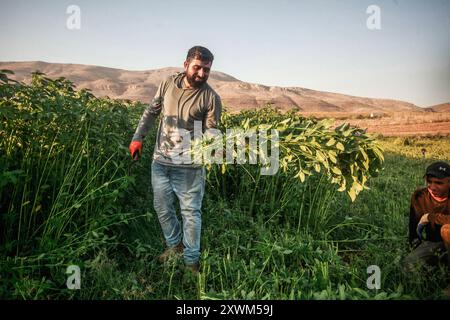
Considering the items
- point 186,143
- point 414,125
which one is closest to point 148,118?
point 186,143

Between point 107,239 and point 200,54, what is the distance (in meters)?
1.81

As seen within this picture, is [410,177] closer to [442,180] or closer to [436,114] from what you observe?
[442,180]

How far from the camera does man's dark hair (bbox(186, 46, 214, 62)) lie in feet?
9.94

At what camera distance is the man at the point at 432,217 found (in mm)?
2973

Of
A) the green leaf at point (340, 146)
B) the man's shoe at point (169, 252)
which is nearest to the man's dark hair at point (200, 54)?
the green leaf at point (340, 146)

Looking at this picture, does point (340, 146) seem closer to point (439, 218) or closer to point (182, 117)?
point (439, 218)

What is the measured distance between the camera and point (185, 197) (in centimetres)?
315

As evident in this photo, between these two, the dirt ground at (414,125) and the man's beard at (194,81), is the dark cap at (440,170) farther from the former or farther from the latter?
the dirt ground at (414,125)

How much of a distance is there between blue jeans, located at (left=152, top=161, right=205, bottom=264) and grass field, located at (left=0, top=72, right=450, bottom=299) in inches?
5.6
